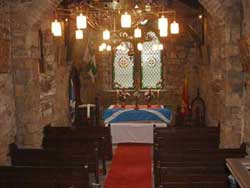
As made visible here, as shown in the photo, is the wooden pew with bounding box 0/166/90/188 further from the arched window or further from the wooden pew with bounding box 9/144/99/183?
the arched window

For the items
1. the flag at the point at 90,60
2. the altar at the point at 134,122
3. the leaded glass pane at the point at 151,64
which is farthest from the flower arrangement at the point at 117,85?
the altar at the point at 134,122

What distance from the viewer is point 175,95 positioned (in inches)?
529

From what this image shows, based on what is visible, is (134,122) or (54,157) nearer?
(54,157)

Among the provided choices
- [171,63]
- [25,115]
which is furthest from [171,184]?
[171,63]

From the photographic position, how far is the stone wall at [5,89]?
5992 millimetres

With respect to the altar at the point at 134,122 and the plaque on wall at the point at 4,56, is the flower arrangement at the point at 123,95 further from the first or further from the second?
the plaque on wall at the point at 4,56

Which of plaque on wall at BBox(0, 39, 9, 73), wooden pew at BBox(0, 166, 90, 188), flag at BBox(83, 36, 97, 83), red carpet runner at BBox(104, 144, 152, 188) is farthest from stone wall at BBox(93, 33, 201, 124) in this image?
wooden pew at BBox(0, 166, 90, 188)

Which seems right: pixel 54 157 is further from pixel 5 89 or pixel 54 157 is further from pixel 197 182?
pixel 197 182

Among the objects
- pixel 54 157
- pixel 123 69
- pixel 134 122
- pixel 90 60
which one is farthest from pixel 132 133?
pixel 54 157

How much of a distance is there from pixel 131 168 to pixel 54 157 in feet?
8.36

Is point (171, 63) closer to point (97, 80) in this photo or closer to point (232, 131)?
point (97, 80)

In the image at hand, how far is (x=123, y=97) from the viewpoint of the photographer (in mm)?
12391

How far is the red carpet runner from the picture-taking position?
22.6ft

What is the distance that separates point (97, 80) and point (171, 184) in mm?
9645
